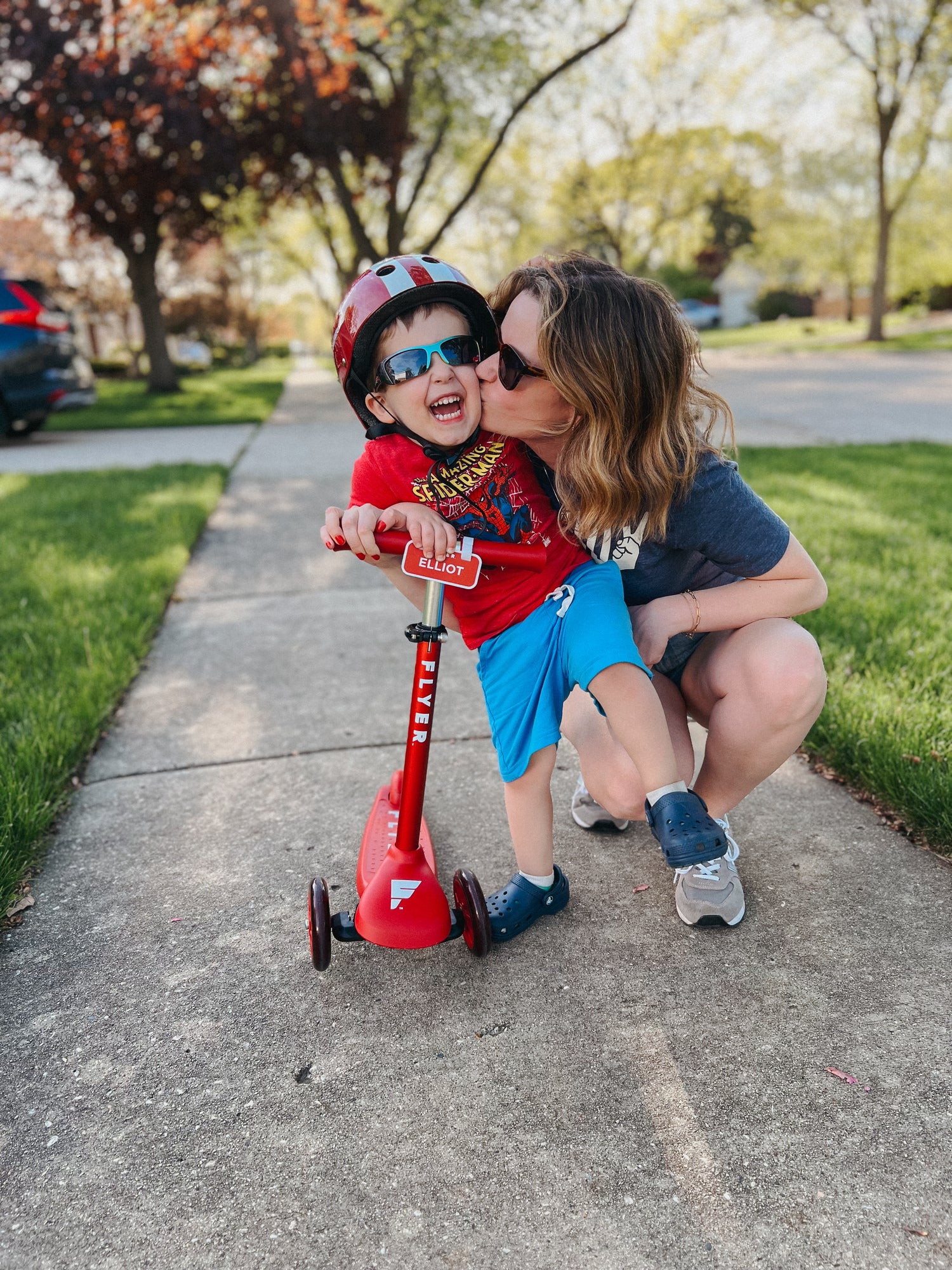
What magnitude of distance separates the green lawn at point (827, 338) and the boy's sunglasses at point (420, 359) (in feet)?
43.7

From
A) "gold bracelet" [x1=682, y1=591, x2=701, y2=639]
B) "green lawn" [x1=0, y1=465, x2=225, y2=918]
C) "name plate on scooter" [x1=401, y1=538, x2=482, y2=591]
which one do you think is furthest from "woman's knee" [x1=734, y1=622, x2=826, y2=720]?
"green lawn" [x1=0, y1=465, x2=225, y2=918]

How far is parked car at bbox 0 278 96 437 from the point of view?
9.76 m

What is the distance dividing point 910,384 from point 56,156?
13.2 meters

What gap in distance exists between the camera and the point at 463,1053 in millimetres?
1787

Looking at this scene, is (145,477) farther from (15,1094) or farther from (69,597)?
(15,1094)

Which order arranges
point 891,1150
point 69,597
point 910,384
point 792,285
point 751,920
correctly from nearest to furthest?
point 891,1150 → point 751,920 → point 69,597 → point 910,384 → point 792,285

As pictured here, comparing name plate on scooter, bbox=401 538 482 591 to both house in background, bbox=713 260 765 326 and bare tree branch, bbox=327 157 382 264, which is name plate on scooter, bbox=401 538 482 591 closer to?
bare tree branch, bbox=327 157 382 264

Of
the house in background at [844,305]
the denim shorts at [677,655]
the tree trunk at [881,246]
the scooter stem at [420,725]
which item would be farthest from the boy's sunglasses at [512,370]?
the house in background at [844,305]

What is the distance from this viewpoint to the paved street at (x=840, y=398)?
932 cm

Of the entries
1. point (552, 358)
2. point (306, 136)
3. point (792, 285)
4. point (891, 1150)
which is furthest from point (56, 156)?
point (792, 285)

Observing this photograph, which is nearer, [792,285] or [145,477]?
[145,477]

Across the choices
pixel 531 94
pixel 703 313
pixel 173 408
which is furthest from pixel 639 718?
pixel 703 313

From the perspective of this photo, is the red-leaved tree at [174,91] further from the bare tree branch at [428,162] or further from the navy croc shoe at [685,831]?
the navy croc shoe at [685,831]

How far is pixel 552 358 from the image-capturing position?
190 cm
